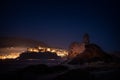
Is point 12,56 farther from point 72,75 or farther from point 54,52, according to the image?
point 72,75

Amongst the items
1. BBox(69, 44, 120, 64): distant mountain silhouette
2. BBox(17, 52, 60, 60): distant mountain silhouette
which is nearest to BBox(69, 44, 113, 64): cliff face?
BBox(69, 44, 120, 64): distant mountain silhouette

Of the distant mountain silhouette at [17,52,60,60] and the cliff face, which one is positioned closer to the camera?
the cliff face

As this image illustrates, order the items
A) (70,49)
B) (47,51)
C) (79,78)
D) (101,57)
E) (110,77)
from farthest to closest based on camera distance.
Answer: (47,51), (70,49), (101,57), (110,77), (79,78)

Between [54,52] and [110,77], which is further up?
[54,52]

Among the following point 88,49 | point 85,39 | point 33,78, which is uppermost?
point 85,39

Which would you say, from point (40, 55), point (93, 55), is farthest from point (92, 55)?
point (40, 55)

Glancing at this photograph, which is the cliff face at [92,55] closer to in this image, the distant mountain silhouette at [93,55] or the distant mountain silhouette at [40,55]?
the distant mountain silhouette at [93,55]

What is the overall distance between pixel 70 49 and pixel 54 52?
37.1ft

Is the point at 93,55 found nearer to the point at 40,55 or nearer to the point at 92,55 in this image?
the point at 92,55

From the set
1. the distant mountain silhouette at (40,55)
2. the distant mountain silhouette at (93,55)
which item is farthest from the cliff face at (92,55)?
the distant mountain silhouette at (40,55)

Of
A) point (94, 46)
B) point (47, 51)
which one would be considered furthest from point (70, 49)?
point (94, 46)

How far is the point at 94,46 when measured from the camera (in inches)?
1683

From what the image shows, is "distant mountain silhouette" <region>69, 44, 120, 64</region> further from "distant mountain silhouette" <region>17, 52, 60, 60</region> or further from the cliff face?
"distant mountain silhouette" <region>17, 52, 60, 60</region>

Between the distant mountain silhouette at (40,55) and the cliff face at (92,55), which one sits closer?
the cliff face at (92,55)
